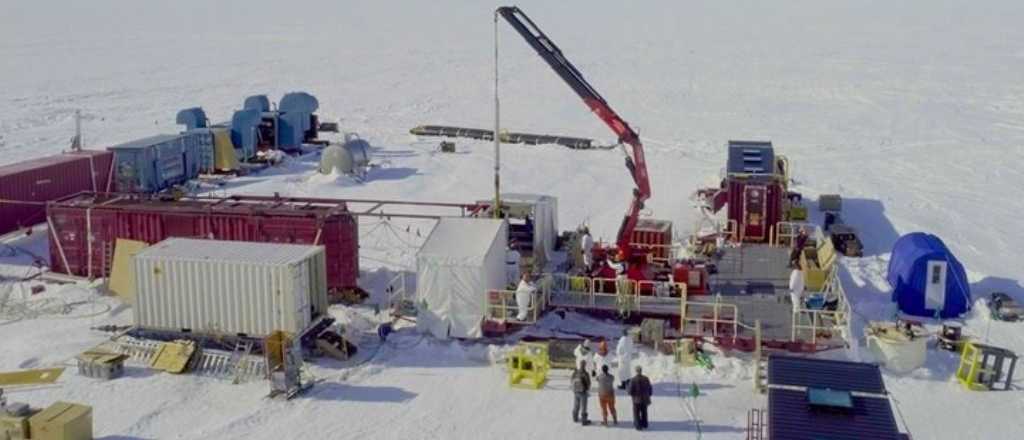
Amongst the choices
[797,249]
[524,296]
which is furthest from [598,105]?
[524,296]

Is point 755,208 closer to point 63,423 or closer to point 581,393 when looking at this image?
point 581,393

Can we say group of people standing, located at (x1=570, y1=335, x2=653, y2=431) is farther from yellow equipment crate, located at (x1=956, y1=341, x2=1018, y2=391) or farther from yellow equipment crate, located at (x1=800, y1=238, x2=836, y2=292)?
yellow equipment crate, located at (x1=800, y1=238, x2=836, y2=292)

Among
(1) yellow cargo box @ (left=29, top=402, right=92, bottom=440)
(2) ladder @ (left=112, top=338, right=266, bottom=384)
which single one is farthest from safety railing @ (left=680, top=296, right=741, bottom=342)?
(1) yellow cargo box @ (left=29, top=402, right=92, bottom=440)

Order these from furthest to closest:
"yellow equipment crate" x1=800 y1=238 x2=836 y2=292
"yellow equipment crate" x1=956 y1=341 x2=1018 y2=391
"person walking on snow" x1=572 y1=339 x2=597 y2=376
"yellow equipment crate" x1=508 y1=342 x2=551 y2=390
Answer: "yellow equipment crate" x1=800 y1=238 x2=836 y2=292, "yellow equipment crate" x1=508 y1=342 x2=551 y2=390, "yellow equipment crate" x1=956 y1=341 x2=1018 y2=391, "person walking on snow" x1=572 y1=339 x2=597 y2=376

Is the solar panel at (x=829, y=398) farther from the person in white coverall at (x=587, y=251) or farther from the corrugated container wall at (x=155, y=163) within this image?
the corrugated container wall at (x=155, y=163)

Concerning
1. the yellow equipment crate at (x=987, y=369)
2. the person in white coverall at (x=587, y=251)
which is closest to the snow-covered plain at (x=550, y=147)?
the yellow equipment crate at (x=987, y=369)

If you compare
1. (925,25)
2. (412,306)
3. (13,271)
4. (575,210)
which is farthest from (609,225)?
(925,25)

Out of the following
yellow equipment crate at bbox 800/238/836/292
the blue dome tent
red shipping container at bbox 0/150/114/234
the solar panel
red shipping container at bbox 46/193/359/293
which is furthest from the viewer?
red shipping container at bbox 0/150/114/234
